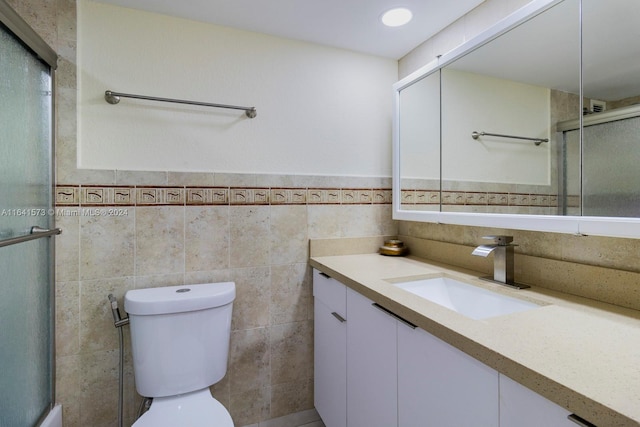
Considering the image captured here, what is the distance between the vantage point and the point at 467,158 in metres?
1.40

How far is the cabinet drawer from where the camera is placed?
4.50ft

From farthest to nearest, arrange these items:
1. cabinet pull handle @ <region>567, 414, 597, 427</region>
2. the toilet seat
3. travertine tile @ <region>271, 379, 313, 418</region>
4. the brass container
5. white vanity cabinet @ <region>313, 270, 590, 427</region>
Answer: the brass container < travertine tile @ <region>271, 379, 313, 418</region> < the toilet seat < white vanity cabinet @ <region>313, 270, 590, 427</region> < cabinet pull handle @ <region>567, 414, 597, 427</region>

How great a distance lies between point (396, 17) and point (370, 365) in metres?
1.57

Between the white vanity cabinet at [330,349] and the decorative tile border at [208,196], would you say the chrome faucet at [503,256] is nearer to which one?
the white vanity cabinet at [330,349]

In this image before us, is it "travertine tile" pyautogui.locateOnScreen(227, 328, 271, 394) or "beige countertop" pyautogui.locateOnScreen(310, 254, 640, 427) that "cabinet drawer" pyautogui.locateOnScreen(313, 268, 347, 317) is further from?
"travertine tile" pyautogui.locateOnScreen(227, 328, 271, 394)

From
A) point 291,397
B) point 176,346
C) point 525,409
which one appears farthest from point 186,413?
point 525,409

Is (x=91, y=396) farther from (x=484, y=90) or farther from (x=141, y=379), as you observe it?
(x=484, y=90)

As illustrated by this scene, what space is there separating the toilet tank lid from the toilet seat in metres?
0.36

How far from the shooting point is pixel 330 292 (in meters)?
1.50

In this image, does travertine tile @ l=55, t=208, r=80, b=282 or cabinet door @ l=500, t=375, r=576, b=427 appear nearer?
cabinet door @ l=500, t=375, r=576, b=427

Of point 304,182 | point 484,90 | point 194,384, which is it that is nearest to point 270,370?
point 194,384

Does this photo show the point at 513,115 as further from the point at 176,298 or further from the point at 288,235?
the point at 176,298

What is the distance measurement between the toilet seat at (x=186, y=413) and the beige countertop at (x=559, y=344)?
0.72 m

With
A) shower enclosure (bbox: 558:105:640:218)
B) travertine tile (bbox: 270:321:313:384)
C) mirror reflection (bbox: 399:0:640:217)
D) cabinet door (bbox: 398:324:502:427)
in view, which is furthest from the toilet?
shower enclosure (bbox: 558:105:640:218)
